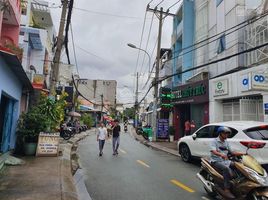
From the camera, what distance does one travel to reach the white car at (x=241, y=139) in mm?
8320

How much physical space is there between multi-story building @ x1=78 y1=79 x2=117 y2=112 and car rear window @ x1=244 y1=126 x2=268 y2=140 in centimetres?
7073

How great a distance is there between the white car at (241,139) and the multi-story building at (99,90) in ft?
223

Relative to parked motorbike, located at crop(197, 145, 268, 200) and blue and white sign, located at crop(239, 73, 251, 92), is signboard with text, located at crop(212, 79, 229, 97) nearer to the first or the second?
blue and white sign, located at crop(239, 73, 251, 92)

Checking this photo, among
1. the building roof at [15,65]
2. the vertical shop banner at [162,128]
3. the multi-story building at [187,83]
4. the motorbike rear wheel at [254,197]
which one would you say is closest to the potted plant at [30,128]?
the building roof at [15,65]

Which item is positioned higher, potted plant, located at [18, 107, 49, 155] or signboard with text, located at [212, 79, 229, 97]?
signboard with text, located at [212, 79, 229, 97]

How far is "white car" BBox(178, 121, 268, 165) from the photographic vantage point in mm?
8320

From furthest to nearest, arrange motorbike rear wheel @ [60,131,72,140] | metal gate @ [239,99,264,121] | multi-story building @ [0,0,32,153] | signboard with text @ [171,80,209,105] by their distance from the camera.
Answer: motorbike rear wheel @ [60,131,72,140]
signboard with text @ [171,80,209,105]
metal gate @ [239,99,264,121]
multi-story building @ [0,0,32,153]

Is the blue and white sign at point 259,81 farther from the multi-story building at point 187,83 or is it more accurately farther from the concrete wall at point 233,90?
the multi-story building at point 187,83

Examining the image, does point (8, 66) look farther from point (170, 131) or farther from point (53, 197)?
point (170, 131)

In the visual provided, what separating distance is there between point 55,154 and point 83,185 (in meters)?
4.89

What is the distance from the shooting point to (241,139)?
9.01 metres

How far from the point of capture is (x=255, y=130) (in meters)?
8.75

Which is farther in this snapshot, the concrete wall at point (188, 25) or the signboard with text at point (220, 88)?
the concrete wall at point (188, 25)

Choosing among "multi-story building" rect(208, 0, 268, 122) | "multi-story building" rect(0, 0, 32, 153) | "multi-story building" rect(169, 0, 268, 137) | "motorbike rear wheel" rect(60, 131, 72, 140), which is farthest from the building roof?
"multi-story building" rect(208, 0, 268, 122)
